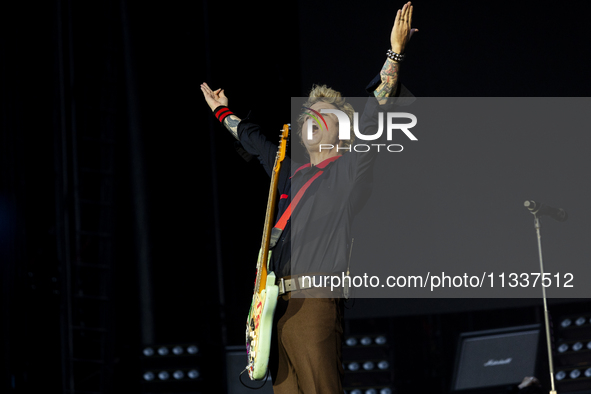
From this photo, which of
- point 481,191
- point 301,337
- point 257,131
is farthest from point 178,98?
point 301,337

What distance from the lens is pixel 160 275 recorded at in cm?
402

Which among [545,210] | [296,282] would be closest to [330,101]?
[296,282]

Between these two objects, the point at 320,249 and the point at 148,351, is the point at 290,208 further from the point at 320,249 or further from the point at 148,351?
the point at 148,351

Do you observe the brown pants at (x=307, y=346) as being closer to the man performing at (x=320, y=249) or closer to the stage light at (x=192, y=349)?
the man performing at (x=320, y=249)

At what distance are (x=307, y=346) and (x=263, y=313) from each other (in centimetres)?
20

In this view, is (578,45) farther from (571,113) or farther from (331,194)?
(331,194)

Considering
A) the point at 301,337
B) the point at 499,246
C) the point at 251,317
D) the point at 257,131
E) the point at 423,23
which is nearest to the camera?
the point at 301,337

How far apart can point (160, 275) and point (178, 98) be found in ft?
4.10

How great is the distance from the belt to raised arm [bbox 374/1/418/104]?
2.15 feet

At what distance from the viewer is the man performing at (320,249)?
6.53ft

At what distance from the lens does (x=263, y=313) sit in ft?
6.51

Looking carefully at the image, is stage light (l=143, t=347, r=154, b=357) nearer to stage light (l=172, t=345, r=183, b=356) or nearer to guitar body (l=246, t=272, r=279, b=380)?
stage light (l=172, t=345, r=183, b=356)

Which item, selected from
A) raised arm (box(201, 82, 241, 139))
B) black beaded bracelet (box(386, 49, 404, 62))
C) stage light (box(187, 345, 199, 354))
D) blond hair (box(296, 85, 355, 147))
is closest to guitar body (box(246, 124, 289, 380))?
blond hair (box(296, 85, 355, 147))

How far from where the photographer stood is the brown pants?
201 cm
